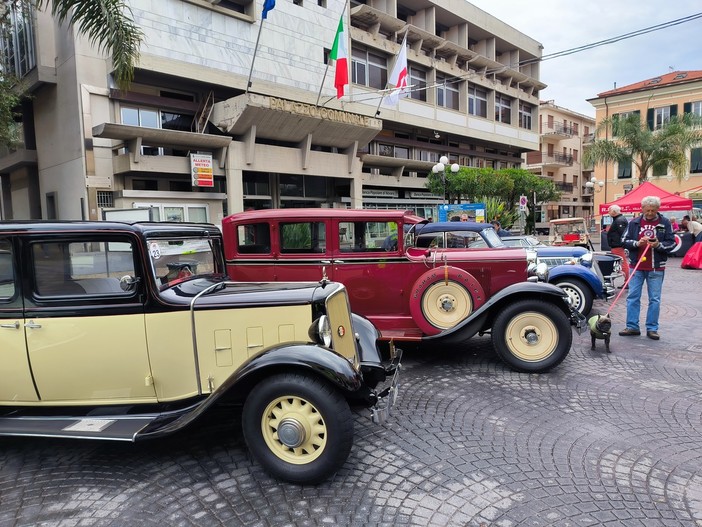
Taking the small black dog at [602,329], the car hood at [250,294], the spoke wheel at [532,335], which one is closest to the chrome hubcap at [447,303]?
the spoke wheel at [532,335]

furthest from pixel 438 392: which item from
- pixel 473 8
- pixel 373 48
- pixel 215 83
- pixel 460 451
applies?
pixel 473 8

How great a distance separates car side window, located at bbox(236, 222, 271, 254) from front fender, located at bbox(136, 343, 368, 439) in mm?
3166

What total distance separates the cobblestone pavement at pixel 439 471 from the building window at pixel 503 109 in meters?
35.9

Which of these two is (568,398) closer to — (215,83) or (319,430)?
(319,430)

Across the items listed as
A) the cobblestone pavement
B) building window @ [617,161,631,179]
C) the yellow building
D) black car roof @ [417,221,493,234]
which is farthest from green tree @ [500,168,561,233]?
the cobblestone pavement

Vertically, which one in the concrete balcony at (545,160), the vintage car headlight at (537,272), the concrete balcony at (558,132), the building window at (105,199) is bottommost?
the vintage car headlight at (537,272)

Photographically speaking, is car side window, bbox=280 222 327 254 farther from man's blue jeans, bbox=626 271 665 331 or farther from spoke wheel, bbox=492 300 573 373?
man's blue jeans, bbox=626 271 665 331

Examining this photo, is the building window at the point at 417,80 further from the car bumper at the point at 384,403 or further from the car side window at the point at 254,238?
the car bumper at the point at 384,403

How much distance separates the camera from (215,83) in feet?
61.5

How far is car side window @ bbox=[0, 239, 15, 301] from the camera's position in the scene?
3209mm

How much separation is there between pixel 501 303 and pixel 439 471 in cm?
263

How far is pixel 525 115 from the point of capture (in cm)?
4003

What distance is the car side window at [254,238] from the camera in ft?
19.7

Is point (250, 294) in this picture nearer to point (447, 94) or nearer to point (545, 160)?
point (447, 94)
